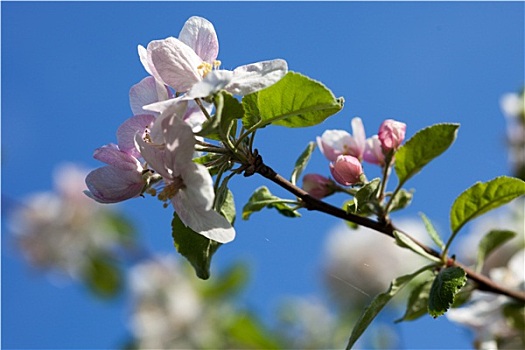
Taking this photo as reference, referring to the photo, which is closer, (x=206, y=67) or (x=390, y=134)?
(x=206, y=67)

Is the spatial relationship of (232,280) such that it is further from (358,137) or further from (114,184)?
(114,184)

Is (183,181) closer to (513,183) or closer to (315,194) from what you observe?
(315,194)

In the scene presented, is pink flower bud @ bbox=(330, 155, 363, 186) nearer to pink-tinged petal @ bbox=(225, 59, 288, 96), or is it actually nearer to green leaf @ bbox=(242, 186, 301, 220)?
green leaf @ bbox=(242, 186, 301, 220)

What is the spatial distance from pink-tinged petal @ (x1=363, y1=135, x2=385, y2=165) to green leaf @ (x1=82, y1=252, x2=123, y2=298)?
8.22 feet

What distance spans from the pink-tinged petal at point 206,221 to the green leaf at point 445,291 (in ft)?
0.82

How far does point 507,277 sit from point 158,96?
87cm

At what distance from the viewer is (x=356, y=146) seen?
38.3 inches

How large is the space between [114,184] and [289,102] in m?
0.21

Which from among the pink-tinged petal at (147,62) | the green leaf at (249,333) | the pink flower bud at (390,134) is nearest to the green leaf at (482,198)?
the pink flower bud at (390,134)

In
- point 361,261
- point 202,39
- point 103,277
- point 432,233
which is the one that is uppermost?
point 103,277

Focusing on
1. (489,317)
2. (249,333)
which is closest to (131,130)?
(489,317)

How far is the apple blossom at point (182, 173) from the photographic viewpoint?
0.68 meters

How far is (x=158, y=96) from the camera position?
754mm

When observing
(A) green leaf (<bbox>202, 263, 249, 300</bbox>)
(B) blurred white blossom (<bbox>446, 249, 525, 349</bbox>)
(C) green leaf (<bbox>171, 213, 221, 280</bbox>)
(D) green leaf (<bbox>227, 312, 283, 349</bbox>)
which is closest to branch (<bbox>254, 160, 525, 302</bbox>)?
(C) green leaf (<bbox>171, 213, 221, 280</bbox>)
